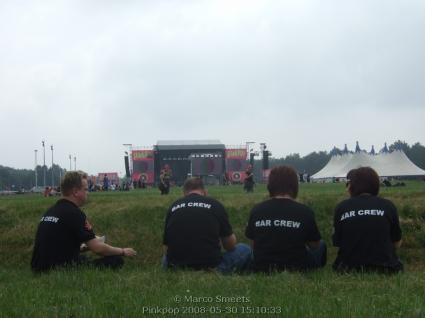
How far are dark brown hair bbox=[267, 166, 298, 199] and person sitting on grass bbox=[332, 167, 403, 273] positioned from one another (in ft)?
1.76

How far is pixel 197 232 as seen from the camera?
6426 millimetres

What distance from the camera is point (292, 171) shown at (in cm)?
642

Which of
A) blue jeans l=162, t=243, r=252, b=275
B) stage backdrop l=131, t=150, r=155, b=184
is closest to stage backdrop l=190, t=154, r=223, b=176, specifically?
stage backdrop l=131, t=150, r=155, b=184

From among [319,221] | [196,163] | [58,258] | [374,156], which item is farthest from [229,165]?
[58,258]

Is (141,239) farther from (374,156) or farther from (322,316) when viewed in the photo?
(374,156)

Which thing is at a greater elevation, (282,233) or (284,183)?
(284,183)

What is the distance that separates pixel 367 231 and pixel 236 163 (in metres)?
58.5

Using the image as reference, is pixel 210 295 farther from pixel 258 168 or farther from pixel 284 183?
pixel 258 168

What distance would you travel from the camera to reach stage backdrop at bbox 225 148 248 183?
63.4 metres

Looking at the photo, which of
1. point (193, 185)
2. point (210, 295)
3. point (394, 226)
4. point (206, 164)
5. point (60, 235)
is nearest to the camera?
point (210, 295)

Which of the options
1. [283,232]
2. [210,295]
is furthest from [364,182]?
[210,295]

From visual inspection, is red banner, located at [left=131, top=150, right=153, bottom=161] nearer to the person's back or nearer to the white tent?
the white tent

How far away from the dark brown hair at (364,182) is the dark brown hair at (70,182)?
303 cm

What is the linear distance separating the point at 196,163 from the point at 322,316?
5720 centimetres
